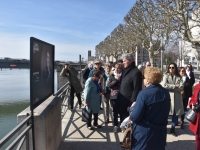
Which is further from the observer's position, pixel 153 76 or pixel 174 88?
pixel 174 88

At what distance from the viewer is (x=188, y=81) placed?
7.09 metres

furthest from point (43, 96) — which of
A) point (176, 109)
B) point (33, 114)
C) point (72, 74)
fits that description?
point (72, 74)

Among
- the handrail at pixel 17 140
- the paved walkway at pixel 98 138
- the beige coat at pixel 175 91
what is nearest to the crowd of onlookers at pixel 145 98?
the beige coat at pixel 175 91

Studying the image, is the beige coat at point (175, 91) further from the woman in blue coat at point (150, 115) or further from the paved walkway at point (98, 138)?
the woman in blue coat at point (150, 115)

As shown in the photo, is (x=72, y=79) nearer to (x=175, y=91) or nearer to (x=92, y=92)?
(x=92, y=92)

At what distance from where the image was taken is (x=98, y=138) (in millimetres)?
4957

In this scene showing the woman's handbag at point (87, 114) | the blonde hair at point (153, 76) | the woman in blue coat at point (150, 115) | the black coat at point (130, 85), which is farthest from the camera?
the woman's handbag at point (87, 114)

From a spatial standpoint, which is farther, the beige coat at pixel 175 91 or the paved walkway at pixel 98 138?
the beige coat at pixel 175 91

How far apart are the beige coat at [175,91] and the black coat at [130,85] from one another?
131cm

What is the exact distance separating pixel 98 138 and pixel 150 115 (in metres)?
2.53

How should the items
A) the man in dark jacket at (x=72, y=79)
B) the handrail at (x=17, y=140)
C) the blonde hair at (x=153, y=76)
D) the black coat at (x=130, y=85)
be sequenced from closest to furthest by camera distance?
the handrail at (x=17, y=140), the blonde hair at (x=153, y=76), the black coat at (x=130, y=85), the man in dark jacket at (x=72, y=79)

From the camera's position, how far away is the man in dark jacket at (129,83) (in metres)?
4.27

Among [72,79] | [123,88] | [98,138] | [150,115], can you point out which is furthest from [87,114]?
[150,115]

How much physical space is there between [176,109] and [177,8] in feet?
27.2
